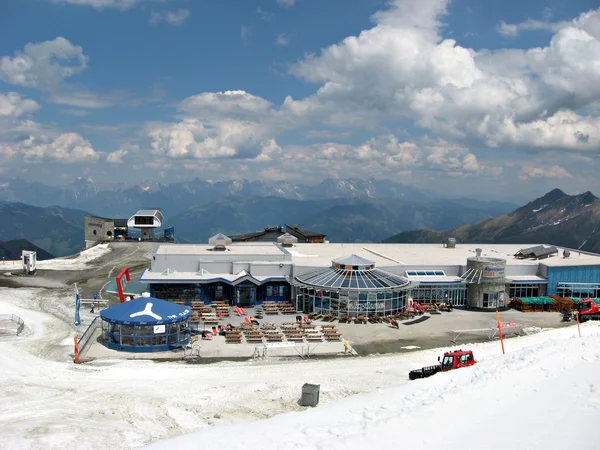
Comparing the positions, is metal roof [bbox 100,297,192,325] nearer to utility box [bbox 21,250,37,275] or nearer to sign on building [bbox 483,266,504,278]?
sign on building [bbox 483,266,504,278]

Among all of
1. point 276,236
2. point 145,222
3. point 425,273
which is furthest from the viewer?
point 145,222

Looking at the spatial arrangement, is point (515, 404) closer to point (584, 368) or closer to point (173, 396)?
point (584, 368)

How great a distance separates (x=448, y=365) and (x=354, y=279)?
1878 cm

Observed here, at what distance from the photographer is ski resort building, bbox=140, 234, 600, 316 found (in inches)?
1935

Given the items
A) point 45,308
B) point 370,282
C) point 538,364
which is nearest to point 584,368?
point 538,364

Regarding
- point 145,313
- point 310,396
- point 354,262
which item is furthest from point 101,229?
point 310,396

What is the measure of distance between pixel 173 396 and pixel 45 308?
98.0 ft

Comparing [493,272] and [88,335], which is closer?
[88,335]

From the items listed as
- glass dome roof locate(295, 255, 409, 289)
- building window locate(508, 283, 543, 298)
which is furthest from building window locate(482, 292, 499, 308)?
glass dome roof locate(295, 255, 409, 289)

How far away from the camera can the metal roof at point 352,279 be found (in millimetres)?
48759

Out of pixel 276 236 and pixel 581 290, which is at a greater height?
pixel 276 236

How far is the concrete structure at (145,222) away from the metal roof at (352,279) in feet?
191

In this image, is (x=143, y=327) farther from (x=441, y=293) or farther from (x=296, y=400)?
(x=441, y=293)

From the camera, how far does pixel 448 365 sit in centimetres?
3147
